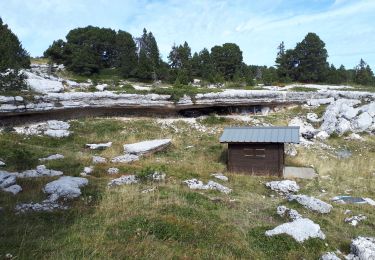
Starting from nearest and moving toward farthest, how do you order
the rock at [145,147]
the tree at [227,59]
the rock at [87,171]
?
the rock at [87,171] < the rock at [145,147] < the tree at [227,59]

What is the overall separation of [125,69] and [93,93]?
74.7ft

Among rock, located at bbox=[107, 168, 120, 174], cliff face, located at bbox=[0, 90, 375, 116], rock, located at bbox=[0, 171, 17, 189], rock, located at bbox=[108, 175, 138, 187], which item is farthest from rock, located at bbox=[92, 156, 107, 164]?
cliff face, located at bbox=[0, 90, 375, 116]

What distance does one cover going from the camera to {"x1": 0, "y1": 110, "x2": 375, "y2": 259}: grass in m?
8.83

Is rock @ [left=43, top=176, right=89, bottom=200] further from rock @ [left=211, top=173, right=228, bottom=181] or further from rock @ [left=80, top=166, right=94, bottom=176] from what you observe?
rock @ [left=211, top=173, right=228, bottom=181]

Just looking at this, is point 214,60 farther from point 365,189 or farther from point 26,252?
point 26,252

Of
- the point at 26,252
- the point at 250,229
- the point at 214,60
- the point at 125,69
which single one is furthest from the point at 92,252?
the point at 214,60

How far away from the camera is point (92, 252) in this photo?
8.27m

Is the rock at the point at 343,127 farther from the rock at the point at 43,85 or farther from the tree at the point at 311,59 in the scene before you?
the tree at the point at 311,59

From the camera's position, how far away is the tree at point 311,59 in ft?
185

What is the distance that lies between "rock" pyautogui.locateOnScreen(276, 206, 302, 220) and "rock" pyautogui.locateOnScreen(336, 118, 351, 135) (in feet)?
62.6

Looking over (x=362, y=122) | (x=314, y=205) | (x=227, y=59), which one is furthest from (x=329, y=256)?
(x=227, y=59)

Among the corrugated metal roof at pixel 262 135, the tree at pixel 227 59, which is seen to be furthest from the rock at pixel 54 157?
the tree at pixel 227 59

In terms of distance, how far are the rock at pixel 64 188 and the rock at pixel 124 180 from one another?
4.17ft

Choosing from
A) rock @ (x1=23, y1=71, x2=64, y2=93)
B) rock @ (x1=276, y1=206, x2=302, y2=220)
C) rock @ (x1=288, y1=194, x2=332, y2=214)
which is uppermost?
rock @ (x1=23, y1=71, x2=64, y2=93)
